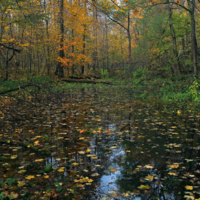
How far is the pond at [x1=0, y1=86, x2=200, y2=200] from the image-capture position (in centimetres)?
235

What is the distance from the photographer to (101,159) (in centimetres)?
326

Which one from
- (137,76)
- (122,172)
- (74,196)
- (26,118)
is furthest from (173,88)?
(74,196)

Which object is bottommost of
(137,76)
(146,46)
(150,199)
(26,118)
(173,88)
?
(150,199)

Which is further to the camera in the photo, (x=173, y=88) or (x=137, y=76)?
(x=137, y=76)

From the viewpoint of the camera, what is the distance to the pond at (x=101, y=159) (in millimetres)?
2348

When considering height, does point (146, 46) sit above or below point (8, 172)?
above

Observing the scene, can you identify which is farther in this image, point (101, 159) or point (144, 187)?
point (101, 159)

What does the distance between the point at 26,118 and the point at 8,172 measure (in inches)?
133

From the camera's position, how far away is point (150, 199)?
7.16 ft

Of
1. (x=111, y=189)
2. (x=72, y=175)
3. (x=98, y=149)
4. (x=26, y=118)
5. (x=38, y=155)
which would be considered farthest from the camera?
(x=26, y=118)

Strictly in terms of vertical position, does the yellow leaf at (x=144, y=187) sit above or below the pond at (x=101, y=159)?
below

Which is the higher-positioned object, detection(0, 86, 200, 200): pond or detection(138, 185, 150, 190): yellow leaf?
detection(0, 86, 200, 200): pond

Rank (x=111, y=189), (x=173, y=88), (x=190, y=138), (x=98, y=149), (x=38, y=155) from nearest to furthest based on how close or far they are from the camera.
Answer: (x=111, y=189) < (x=38, y=155) < (x=98, y=149) < (x=190, y=138) < (x=173, y=88)

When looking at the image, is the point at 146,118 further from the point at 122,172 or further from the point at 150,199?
the point at 150,199
